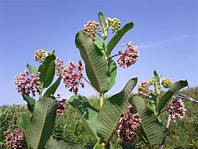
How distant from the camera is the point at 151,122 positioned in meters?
1.41

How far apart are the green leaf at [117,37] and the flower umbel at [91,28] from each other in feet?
0.87

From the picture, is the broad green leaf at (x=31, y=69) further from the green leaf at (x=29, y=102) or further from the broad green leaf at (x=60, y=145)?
the broad green leaf at (x=60, y=145)

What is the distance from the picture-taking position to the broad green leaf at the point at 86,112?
1.38 metres

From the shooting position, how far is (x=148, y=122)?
141 centimetres

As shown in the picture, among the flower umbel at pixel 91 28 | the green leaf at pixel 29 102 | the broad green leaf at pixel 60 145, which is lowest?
the broad green leaf at pixel 60 145

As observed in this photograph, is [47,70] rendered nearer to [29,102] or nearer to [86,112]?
[29,102]

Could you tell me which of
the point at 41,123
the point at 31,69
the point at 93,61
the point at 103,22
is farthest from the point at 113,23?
the point at 41,123

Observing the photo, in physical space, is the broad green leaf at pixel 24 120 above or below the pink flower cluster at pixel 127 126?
above

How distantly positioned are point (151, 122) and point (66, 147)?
1.74 ft

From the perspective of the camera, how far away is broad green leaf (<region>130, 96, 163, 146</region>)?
1.36 meters

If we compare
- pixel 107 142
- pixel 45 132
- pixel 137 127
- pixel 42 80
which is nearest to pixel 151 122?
pixel 137 127

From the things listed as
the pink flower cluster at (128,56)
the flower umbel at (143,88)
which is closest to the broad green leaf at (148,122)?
the pink flower cluster at (128,56)

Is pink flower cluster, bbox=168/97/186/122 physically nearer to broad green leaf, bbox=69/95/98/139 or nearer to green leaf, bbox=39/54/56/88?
broad green leaf, bbox=69/95/98/139

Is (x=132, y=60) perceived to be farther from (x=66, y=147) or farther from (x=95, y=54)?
(x=66, y=147)
